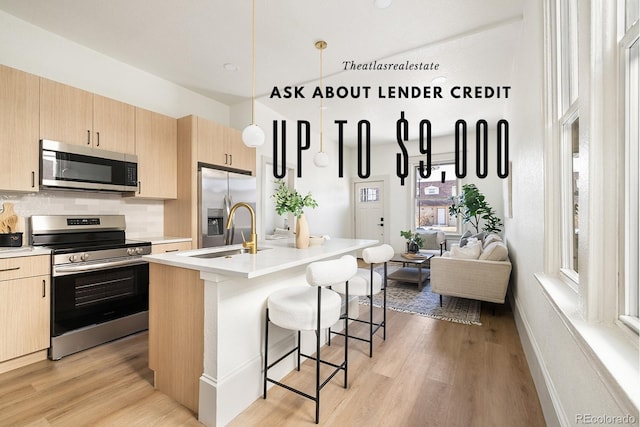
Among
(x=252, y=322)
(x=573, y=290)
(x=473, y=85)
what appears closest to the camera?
(x=573, y=290)

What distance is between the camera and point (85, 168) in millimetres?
2670

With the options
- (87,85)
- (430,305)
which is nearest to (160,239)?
(87,85)

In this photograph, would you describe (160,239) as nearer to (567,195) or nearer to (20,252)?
(20,252)

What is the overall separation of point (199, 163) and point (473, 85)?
367 cm

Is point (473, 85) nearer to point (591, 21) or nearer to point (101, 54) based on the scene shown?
point (591, 21)

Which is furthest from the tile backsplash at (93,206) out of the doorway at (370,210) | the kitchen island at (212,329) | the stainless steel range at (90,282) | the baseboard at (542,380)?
the doorway at (370,210)

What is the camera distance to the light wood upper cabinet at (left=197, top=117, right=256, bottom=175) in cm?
348

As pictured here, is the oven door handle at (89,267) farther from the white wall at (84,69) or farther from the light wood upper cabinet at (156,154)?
the white wall at (84,69)

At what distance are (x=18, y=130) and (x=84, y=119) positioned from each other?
485mm

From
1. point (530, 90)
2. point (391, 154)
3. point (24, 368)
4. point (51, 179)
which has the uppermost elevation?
point (391, 154)

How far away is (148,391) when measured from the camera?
1.85 m

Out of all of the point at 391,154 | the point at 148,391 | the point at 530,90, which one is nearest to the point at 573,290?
the point at 530,90

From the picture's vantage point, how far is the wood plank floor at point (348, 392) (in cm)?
161

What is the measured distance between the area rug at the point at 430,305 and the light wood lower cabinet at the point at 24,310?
303 centimetres
